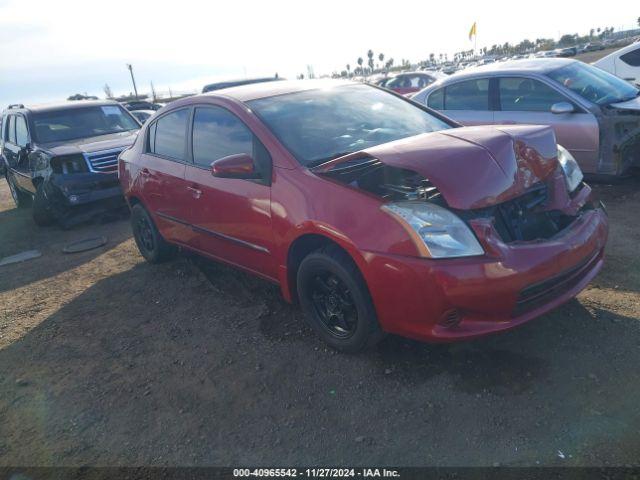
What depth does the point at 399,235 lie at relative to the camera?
284 centimetres

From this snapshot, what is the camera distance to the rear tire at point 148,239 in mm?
5379

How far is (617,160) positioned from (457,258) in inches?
159

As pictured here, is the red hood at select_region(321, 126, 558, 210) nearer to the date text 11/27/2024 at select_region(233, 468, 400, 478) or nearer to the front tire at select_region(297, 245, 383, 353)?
the front tire at select_region(297, 245, 383, 353)

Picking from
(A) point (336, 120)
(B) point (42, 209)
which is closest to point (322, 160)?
(A) point (336, 120)

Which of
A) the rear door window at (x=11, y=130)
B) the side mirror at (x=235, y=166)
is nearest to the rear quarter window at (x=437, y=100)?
the side mirror at (x=235, y=166)

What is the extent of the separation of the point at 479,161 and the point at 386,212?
0.62m

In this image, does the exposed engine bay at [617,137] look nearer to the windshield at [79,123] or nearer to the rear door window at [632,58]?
the rear door window at [632,58]

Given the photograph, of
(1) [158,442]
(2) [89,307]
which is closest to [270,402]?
(1) [158,442]

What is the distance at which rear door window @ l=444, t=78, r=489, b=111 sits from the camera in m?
6.78

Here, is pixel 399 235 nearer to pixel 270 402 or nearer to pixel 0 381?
pixel 270 402

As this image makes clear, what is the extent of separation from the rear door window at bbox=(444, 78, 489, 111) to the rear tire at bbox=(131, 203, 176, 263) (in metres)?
4.29

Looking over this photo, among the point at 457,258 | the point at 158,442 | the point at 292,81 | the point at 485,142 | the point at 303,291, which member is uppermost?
the point at 292,81

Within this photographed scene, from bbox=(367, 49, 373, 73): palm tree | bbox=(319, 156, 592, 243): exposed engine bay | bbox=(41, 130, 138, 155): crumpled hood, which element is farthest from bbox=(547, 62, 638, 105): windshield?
bbox=(367, 49, 373, 73): palm tree

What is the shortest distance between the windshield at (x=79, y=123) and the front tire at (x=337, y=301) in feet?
21.5
